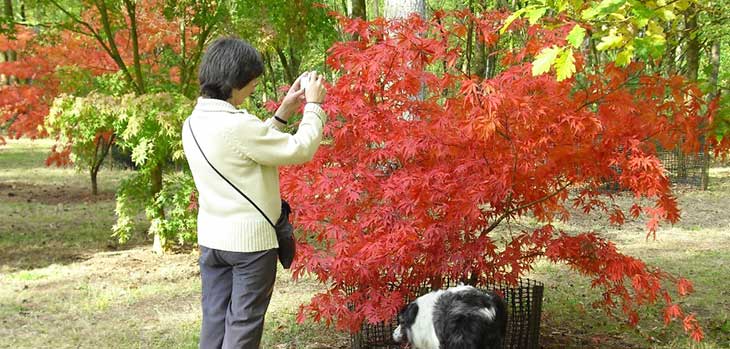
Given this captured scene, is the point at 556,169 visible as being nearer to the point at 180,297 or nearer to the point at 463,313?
the point at 463,313

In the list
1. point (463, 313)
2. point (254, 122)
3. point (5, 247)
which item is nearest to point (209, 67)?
point (254, 122)

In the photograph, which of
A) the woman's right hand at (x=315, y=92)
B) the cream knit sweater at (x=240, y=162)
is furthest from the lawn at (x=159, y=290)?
the woman's right hand at (x=315, y=92)

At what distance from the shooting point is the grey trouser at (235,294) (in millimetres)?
2928

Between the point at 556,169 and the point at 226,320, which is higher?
the point at 556,169

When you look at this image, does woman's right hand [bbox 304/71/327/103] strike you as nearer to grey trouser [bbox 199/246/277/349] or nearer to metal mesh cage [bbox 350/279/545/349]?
grey trouser [bbox 199/246/277/349]

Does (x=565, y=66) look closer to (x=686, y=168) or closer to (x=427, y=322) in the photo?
(x=427, y=322)

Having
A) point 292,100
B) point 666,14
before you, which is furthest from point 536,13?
point 292,100

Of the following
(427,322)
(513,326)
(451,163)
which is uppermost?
(451,163)

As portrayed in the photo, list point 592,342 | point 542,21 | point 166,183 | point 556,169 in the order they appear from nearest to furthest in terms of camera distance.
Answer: point 556,169 → point 542,21 → point 592,342 → point 166,183

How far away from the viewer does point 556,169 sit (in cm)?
451

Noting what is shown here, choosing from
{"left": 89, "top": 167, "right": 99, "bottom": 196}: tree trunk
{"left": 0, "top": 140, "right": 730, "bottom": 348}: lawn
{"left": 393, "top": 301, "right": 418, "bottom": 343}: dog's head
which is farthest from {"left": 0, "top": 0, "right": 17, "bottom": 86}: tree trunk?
{"left": 393, "top": 301, "right": 418, "bottom": 343}: dog's head

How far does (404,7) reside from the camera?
6.20 metres

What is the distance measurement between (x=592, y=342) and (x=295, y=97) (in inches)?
144

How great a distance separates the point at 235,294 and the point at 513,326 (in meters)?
2.64
